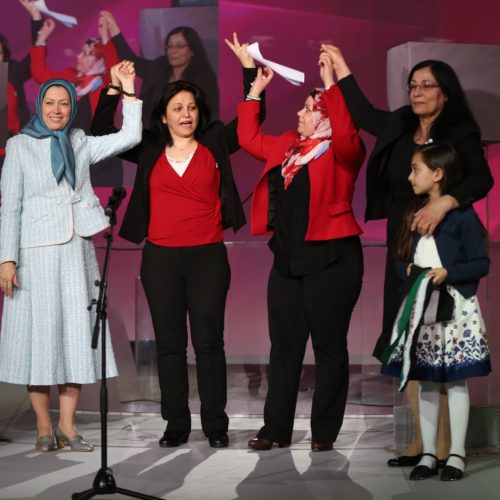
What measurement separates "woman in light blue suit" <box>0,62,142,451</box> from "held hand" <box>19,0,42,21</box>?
344 cm

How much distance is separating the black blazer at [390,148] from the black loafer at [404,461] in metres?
0.93

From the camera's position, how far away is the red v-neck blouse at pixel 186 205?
4.50 metres

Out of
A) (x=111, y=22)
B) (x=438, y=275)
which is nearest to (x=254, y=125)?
(x=438, y=275)

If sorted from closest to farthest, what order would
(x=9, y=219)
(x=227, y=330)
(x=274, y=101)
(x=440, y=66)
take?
(x=440, y=66) → (x=9, y=219) → (x=227, y=330) → (x=274, y=101)

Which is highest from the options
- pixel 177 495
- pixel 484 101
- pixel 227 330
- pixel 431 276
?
pixel 484 101

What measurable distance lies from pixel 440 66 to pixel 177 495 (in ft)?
6.03

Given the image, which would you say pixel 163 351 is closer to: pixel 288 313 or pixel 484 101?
pixel 288 313

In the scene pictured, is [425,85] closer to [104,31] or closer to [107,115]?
[107,115]

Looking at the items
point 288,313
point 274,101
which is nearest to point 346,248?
point 288,313

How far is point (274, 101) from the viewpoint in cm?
718

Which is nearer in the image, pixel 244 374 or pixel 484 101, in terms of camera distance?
pixel 484 101

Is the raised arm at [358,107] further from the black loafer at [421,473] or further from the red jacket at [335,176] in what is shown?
the black loafer at [421,473]

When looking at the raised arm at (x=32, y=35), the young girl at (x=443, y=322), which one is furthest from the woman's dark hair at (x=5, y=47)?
the young girl at (x=443, y=322)

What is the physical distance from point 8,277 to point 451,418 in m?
1.81
